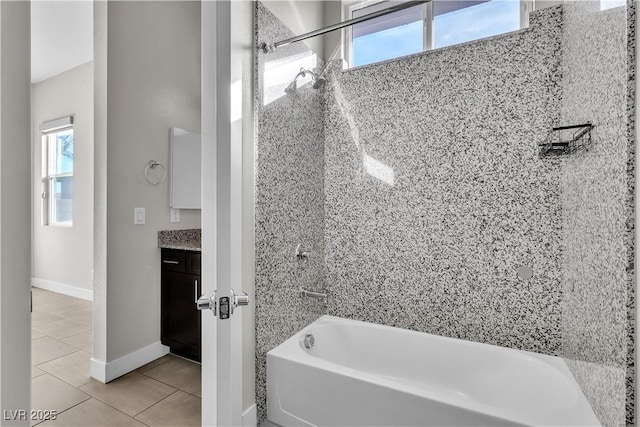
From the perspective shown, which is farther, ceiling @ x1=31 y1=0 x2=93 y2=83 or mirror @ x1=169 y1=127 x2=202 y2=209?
ceiling @ x1=31 y1=0 x2=93 y2=83

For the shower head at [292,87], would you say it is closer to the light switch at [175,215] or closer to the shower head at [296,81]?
the shower head at [296,81]

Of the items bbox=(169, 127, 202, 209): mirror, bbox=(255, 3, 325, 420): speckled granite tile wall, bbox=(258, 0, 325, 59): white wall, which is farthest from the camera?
bbox=(169, 127, 202, 209): mirror

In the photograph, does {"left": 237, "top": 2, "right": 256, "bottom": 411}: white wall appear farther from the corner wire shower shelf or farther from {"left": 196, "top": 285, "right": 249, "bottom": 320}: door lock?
the corner wire shower shelf

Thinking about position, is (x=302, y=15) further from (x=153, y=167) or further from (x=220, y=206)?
(x=220, y=206)

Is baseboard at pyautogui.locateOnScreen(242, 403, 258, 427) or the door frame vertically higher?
the door frame

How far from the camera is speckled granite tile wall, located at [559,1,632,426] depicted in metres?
1.02

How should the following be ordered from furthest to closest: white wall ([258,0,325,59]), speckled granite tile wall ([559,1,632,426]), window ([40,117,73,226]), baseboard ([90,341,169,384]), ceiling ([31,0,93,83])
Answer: window ([40,117,73,226]), ceiling ([31,0,93,83]), baseboard ([90,341,169,384]), white wall ([258,0,325,59]), speckled granite tile wall ([559,1,632,426])

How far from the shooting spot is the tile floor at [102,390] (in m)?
1.77

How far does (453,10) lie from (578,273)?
1727 millimetres

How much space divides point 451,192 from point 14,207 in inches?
77.0

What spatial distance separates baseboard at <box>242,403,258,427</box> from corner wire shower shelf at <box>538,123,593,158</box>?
1.89 m

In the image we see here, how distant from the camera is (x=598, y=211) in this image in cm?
118

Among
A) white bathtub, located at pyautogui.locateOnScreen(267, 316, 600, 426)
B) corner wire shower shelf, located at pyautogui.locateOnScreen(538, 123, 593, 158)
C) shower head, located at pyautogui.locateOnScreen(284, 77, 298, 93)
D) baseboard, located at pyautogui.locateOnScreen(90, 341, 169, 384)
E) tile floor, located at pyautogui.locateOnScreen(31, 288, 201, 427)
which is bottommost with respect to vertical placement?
Result: tile floor, located at pyautogui.locateOnScreen(31, 288, 201, 427)

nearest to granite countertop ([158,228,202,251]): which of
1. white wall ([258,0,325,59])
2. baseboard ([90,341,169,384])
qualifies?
baseboard ([90,341,169,384])
